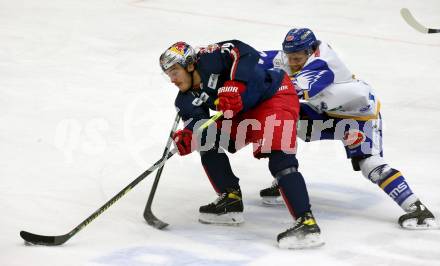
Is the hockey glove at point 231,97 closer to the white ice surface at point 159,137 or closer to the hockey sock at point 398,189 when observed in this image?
the white ice surface at point 159,137

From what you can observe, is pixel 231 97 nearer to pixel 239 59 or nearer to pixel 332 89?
pixel 239 59

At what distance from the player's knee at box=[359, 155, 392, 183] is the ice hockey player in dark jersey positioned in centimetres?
53

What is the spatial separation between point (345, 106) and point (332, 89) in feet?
0.44

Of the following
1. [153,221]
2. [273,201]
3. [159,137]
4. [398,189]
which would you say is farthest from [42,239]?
[159,137]

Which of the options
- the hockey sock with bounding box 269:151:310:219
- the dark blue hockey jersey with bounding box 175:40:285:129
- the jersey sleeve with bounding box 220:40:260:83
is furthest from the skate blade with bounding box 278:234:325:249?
the jersey sleeve with bounding box 220:40:260:83

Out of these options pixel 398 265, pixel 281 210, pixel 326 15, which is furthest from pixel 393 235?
pixel 326 15

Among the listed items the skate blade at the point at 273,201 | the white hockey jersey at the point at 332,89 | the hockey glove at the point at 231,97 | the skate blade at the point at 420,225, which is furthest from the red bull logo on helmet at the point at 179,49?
the skate blade at the point at 420,225

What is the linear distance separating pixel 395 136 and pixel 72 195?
8.20ft

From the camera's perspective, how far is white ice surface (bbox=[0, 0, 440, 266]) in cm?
483

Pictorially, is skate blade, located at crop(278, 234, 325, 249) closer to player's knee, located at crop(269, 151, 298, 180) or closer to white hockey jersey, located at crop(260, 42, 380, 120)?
player's knee, located at crop(269, 151, 298, 180)

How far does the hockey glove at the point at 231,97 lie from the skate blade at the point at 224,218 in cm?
65

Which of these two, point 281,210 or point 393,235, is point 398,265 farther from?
point 281,210

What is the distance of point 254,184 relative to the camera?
5.99 metres

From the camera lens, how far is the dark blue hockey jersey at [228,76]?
4.92m
